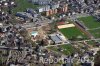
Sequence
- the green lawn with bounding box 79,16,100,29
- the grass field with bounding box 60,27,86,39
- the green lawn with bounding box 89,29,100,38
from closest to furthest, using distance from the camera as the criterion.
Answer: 1. the grass field with bounding box 60,27,86,39
2. the green lawn with bounding box 89,29,100,38
3. the green lawn with bounding box 79,16,100,29

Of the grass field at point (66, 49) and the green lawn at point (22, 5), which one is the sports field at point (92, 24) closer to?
the grass field at point (66, 49)

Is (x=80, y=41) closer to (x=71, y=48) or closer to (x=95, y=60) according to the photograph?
(x=71, y=48)

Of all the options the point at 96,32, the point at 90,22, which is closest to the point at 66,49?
the point at 96,32

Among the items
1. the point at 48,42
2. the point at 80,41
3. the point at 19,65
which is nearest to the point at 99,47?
the point at 80,41

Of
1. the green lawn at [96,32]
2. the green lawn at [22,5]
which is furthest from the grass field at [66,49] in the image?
the green lawn at [22,5]

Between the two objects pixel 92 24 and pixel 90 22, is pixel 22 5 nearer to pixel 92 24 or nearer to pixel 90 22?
pixel 90 22

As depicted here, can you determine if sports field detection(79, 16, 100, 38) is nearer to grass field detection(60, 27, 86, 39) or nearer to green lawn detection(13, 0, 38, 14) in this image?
grass field detection(60, 27, 86, 39)

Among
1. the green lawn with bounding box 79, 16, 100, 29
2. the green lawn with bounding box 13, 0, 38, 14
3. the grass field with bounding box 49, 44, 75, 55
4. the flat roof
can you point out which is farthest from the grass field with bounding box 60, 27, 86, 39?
the green lawn with bounding box 13, 0, 38, 14
